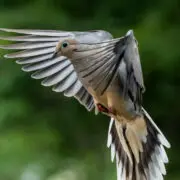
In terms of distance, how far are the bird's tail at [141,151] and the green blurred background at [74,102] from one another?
58 cm

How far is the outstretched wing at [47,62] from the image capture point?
796mm

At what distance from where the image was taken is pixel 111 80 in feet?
2.19

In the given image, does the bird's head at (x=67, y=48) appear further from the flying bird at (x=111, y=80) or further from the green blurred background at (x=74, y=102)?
the green blurred background at (x=74, y=102)

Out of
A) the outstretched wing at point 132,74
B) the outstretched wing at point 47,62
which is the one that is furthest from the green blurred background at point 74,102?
the outstretched wing at point 132,74

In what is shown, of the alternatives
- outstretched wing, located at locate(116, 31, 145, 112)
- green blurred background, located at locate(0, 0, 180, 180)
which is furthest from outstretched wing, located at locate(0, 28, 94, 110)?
green blurred background, located at locate(0, 0, 180, 180)

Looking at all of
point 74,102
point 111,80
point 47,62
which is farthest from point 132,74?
point 74,102

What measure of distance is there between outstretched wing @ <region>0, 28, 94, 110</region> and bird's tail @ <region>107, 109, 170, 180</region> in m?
0.07

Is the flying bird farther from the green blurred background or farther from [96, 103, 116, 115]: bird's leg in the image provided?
the green blurred background

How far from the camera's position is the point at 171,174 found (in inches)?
60.1

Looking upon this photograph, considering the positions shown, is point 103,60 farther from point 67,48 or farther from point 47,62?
point 47,62

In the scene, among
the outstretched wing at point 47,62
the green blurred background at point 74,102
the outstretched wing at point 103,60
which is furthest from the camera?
the green blurred background at point 74,102

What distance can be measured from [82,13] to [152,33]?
219 mm

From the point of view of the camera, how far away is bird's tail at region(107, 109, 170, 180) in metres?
0.74

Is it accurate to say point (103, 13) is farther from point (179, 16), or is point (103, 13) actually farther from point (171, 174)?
point (171, 174)
